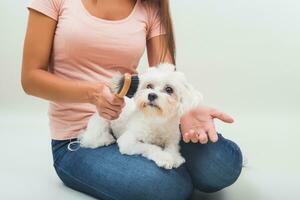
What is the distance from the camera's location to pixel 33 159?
1969mm

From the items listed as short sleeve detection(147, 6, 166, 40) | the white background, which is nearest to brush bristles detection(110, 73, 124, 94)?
short sleeve detection(147, 6, 166, 40)

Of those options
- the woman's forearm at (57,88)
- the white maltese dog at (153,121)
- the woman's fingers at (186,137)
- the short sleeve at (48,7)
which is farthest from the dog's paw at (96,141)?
the short sleeve at (48,7)

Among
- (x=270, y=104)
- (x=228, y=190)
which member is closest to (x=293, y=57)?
(x=270, y=104)

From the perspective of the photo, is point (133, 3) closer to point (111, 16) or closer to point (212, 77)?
point (111, 16)

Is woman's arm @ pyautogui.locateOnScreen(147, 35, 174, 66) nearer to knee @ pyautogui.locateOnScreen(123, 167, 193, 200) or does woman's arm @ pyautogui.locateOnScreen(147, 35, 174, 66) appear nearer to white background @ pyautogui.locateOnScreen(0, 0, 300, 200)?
knee @ pyautogui.locateOnScreen(123, 167, 193, 200)

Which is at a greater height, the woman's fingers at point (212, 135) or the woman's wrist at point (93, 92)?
the woman's wrist at point (93, 92)

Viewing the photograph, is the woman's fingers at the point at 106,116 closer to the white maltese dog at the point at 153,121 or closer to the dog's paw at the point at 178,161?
the white maltese dog at the point at 153,121

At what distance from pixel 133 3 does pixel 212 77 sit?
114 centimetres

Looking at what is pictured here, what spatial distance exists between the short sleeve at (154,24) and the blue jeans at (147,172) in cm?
36

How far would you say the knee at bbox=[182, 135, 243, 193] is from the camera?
1425 millimetres

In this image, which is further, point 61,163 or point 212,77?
point 212,77

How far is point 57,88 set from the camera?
1435 mm

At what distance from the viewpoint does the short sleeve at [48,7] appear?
4.80 feet

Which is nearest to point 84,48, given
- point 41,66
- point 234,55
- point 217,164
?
point 41,66
